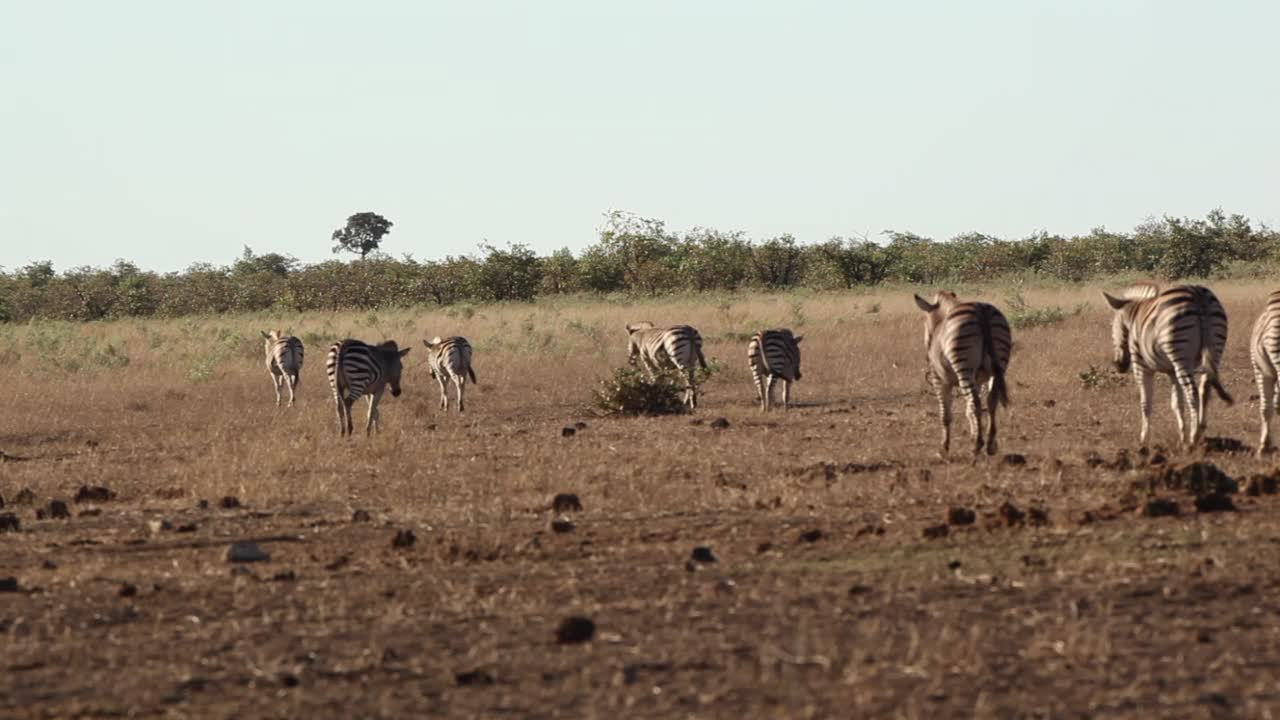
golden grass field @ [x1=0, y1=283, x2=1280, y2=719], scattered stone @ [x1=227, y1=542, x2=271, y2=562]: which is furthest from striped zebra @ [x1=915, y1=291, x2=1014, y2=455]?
scattered stone @ [x1=227, y1=542, x2=271, y2=562]

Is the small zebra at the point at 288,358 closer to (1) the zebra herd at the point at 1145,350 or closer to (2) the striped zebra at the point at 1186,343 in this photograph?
(1) the zebra herd at the point at 1145,350

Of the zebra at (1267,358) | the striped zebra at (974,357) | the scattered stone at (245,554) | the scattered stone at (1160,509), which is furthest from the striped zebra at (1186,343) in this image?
the scattered stone at (245,554)

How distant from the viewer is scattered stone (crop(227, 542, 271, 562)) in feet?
34.5

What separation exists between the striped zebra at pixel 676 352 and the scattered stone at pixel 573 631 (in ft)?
51.6

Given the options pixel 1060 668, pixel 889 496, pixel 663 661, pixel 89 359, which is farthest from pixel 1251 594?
pixel 89 359

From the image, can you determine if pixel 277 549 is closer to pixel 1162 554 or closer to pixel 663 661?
pixel 663 661

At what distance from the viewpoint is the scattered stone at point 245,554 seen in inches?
414

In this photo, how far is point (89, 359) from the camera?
34875mm

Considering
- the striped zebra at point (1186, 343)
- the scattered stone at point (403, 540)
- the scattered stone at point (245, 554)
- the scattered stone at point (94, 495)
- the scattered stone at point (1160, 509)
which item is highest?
the striped zebra at point (1186, 343)

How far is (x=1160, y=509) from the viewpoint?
10758 mm

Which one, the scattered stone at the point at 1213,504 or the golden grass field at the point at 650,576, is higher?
the scattered stone at the point at 1213,504

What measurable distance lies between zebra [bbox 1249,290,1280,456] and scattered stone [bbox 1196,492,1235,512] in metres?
3.56

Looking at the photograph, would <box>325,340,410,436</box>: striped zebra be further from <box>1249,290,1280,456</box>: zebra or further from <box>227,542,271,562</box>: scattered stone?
<box>1249,290,1280,456</box>: zebra

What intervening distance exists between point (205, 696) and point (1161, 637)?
160 inches
